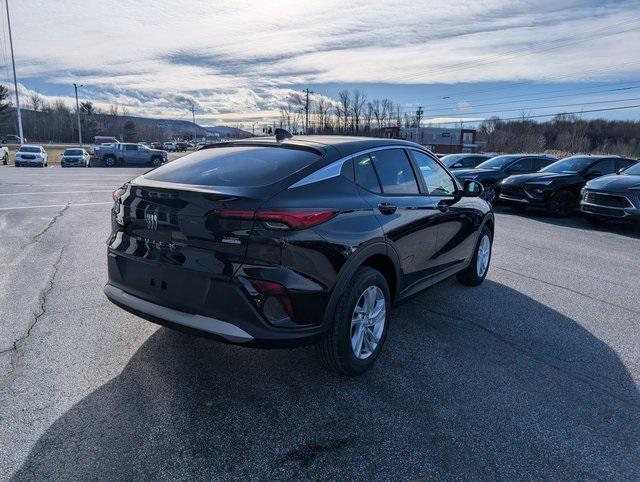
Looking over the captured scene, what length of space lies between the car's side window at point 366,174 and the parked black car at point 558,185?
10.0m

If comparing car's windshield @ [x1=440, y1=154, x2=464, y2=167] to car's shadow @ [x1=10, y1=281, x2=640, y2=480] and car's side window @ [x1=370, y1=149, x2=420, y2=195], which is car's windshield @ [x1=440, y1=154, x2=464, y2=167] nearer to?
car's side window @ [x1=370, y1=149, x2=420, y2=195]

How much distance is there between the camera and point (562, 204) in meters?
12.4

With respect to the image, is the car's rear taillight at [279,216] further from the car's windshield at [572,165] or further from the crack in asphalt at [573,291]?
the car's windshield at [572,165]

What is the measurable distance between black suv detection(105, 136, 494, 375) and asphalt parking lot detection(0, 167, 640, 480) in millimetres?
478

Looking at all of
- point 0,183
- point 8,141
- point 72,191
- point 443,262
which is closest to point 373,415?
point 443,262

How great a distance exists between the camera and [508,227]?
10.5 metres

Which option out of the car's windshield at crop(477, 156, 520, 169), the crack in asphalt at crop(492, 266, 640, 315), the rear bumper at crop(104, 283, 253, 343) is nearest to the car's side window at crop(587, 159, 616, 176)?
the car's windshield at crop(477, 156, 520, 169)

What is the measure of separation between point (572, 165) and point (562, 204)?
1.69m

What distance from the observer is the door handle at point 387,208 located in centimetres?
360

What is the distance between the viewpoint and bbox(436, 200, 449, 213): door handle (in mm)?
4511

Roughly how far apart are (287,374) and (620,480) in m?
2.09

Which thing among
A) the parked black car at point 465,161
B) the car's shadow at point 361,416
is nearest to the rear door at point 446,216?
the car's shadow at point 361,416

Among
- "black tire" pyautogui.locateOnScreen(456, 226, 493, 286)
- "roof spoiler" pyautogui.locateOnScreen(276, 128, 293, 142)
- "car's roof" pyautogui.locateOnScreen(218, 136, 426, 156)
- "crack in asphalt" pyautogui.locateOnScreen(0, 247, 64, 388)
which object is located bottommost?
"crack in asphalt" pyautogui.locateOnScreen(0, 247, 64, 388)

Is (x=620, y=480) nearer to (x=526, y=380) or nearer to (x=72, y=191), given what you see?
(x=526, y=380)
